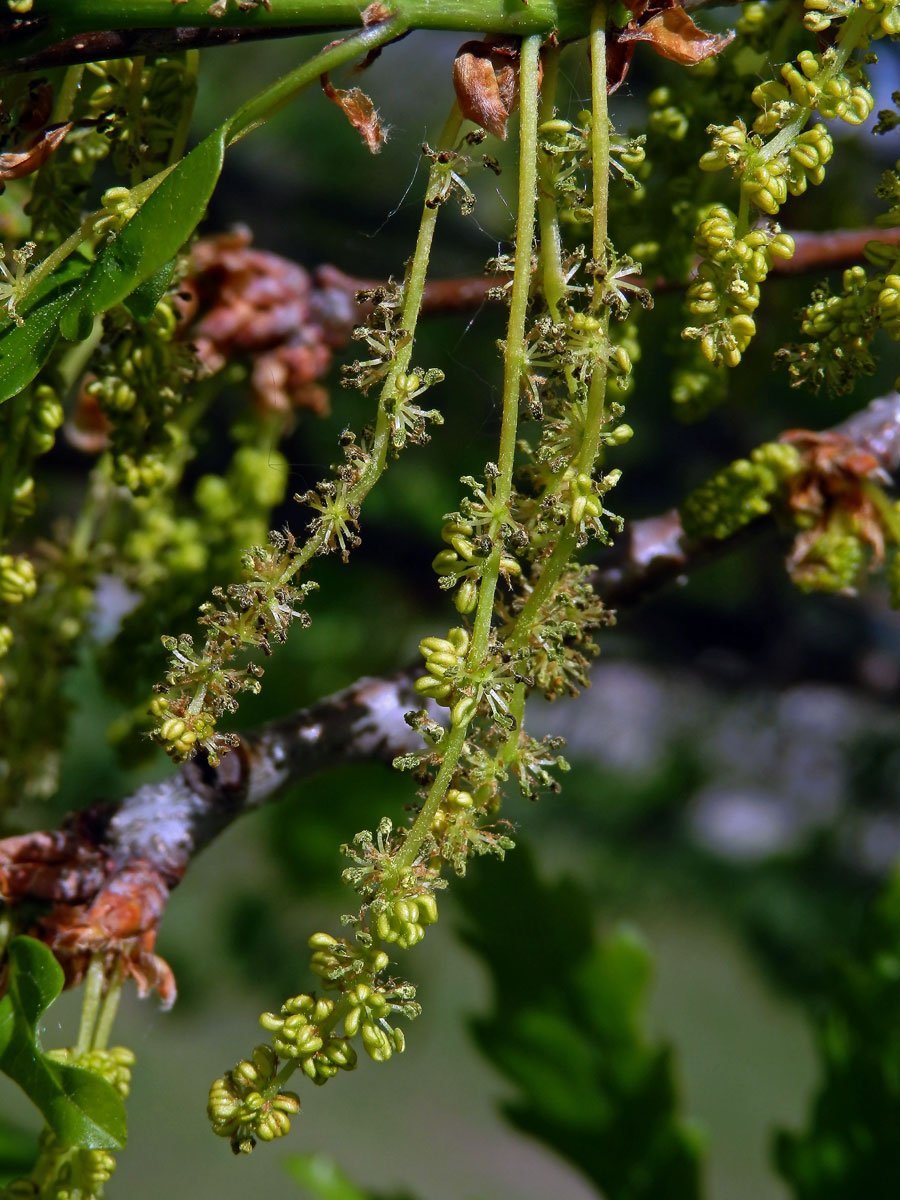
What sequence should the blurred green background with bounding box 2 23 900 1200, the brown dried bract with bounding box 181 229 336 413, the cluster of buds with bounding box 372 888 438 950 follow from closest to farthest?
the cluster of buds with bounding box 372 888 438 950 → the brown dried bract with bounding box 181 229 336 413 → the blurred green background with bounding box 2 23 900 1200

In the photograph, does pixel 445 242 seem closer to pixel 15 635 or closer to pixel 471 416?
pixel 471 416

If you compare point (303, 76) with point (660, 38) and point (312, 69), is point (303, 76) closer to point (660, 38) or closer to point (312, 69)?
point (312, 69)

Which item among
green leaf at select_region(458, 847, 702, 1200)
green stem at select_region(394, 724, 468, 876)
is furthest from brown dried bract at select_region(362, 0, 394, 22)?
green leaf at select_region(458, 847, 702, 1200)

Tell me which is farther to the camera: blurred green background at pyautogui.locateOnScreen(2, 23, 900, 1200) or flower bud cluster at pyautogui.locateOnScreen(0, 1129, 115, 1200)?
blurred green background at pyautogui.locateOnScreen(2, 23, 900, 1200)

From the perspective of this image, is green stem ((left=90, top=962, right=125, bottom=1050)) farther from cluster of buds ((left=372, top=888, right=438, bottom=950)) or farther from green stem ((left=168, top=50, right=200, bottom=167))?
green stem ((left=168, top=50, right=200, bottom=167))

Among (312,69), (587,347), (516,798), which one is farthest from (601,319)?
(516,798)
